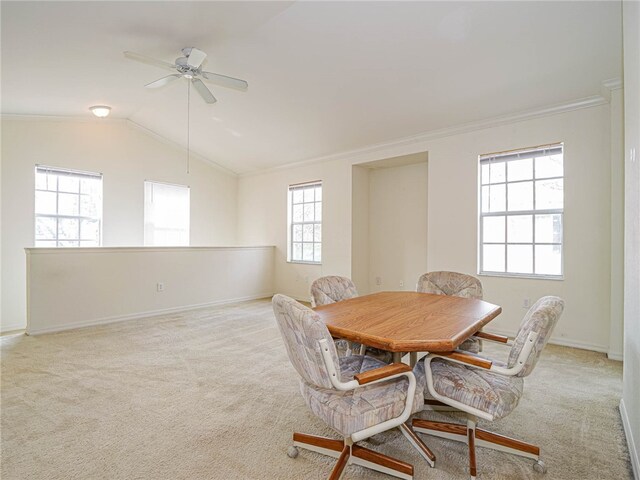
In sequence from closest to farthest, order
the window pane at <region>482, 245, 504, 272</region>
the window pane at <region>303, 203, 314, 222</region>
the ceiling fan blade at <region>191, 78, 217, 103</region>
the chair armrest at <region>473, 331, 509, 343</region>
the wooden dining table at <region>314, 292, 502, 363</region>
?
the wooden dining table at <region>314, 292, 502, 363</region> → the chair armrest at <region>473, 331, 509, 343</region> → the ceiling fan blade at <region>191, 78, 217, 103</region> → the window pane at <region>482, 245, 504, 272</region> → the window pane at <region>303, 203, 314, 222</region>

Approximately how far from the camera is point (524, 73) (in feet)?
10.8

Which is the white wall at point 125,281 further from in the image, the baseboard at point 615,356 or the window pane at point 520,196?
the baseboard at point 615,356

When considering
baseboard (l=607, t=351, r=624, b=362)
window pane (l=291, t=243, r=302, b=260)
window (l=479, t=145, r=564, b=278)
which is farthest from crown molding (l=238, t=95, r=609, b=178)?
baseboard (l=607, t=351, r=624, b=362)

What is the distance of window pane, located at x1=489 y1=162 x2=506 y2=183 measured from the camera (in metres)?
4.10

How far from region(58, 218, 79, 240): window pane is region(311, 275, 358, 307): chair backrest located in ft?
15.4

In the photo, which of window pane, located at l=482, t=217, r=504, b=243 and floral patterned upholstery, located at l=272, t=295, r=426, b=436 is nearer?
floral patterned upholstery, located at l=272, t=295, r=426, b=436

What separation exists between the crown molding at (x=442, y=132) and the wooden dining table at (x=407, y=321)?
2.60 meters

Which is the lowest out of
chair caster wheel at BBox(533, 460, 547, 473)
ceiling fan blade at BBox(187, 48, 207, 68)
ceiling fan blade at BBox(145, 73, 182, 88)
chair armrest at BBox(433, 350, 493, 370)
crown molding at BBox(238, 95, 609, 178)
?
chair caster wheel at BBox(533, 460, 547, 473)

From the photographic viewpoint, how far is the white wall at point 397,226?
17.1 feet

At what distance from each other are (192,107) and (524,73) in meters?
4.24

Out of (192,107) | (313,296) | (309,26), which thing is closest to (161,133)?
(192,107)

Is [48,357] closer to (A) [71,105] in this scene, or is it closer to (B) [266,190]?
(A) [71,105]

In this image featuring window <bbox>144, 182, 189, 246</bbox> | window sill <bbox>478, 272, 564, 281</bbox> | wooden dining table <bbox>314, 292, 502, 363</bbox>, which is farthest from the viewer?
window <bbox>144, 182, 189, 246</bbox>

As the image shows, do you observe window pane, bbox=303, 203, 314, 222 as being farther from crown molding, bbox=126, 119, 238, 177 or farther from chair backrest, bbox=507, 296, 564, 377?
chair backrest, bbox=507, 296, 564, 377
